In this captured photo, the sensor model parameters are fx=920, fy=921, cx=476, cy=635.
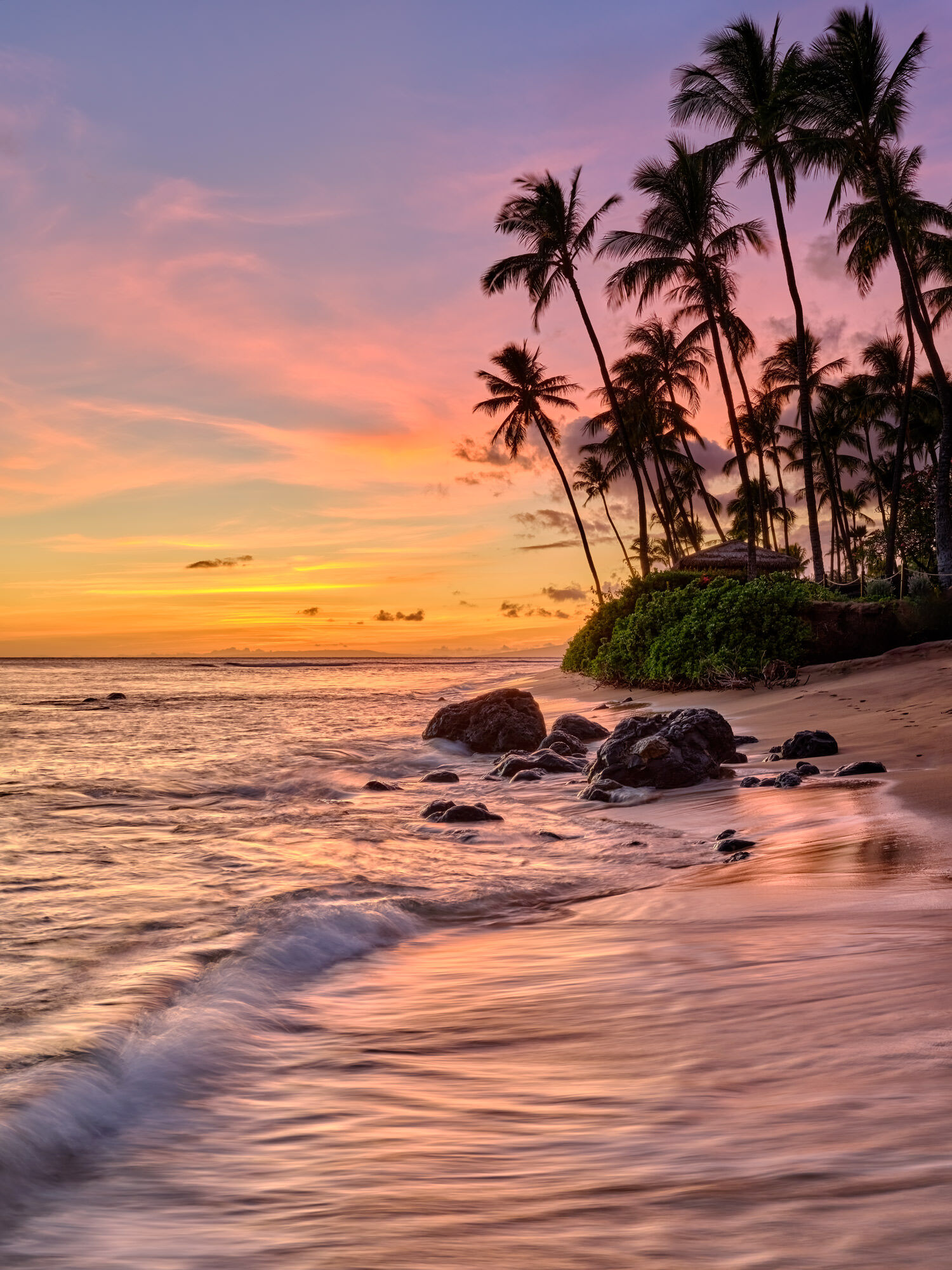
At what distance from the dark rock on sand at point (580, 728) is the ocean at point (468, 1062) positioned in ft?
22.5

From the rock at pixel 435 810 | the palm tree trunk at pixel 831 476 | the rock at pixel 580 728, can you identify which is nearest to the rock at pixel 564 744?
the rock at pixel 580 728

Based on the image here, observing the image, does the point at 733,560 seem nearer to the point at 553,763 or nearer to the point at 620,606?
the point at 620,606

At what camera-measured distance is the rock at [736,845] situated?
6.01m

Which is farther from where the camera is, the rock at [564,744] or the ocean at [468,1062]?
the rock at [564,744]

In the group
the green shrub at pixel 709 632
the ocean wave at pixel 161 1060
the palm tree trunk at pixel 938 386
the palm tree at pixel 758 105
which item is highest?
the palm tree at pixel 758 105

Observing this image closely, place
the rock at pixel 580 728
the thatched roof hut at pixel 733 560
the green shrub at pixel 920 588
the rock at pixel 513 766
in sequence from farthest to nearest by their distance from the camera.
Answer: the thatched roof hut at pixel 733 560 → the green shrub at pixel 920 588 → the rock at pixel 580 728 → the rock at pixel 513 766

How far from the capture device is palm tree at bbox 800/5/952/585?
2270 cm

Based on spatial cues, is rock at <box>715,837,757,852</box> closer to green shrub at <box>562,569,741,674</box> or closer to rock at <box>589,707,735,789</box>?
rock at <box>589,707,735,789</box>

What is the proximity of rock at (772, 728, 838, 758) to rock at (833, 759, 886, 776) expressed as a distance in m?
1.26

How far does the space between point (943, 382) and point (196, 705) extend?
945 inches

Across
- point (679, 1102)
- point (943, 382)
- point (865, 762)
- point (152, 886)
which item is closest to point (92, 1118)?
point (679, 1102)

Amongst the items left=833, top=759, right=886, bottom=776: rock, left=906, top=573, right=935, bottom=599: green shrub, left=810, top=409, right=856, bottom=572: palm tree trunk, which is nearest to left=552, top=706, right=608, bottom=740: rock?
left=833, top=759, right=886, bottom=776: rock

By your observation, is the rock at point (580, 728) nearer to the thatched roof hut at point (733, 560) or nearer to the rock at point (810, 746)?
the rock at point (810, 746)

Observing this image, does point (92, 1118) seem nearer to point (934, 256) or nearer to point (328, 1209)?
point (328, 1209)
